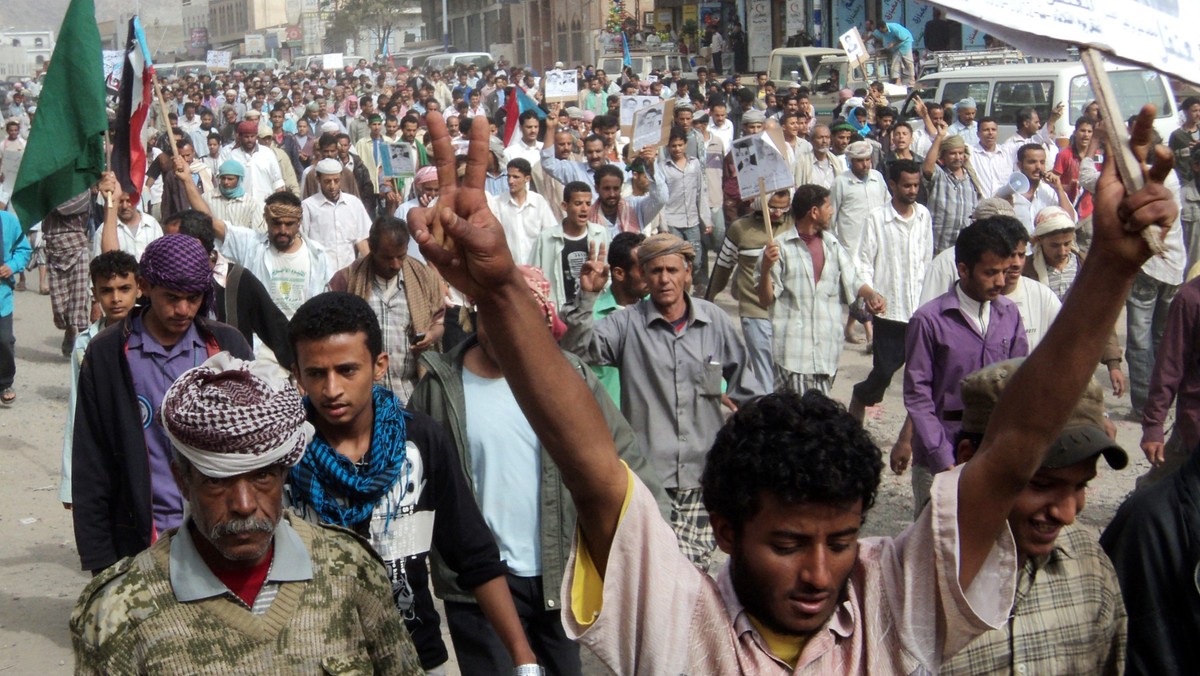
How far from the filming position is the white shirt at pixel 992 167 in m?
12.3

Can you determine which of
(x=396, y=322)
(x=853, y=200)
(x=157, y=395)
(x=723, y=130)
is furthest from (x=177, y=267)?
(x=723, y=130)

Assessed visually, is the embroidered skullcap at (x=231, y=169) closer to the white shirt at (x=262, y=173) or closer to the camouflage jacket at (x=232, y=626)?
the white shirt at (x=262, y=173)

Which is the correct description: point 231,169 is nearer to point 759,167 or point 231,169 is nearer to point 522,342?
point 759,167

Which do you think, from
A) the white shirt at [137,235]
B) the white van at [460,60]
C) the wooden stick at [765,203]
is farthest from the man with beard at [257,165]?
the white van at [460,60]

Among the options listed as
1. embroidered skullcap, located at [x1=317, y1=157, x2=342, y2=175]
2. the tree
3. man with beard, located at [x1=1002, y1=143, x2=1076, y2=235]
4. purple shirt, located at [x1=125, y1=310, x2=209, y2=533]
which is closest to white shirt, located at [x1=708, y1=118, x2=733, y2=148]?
man with beard, located at [x1=1002, y1=143, x2=1076, y2=235]

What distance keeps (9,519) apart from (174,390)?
19.5 ft

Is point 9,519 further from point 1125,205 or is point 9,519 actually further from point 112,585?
point 1125,205

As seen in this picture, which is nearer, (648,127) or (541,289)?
(541,289)

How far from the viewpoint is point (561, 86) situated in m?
18.2

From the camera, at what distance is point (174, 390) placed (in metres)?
2.69

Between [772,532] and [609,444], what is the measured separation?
26 cm

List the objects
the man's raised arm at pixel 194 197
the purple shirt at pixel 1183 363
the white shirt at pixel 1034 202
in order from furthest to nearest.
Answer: the white shirt at pixel 1034 202 < the man's raised arm at pixel 194 197 < the purple shirt at pixel 1183 363

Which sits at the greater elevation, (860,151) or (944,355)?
(860,151)

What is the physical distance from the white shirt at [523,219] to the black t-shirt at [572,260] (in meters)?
1.36
